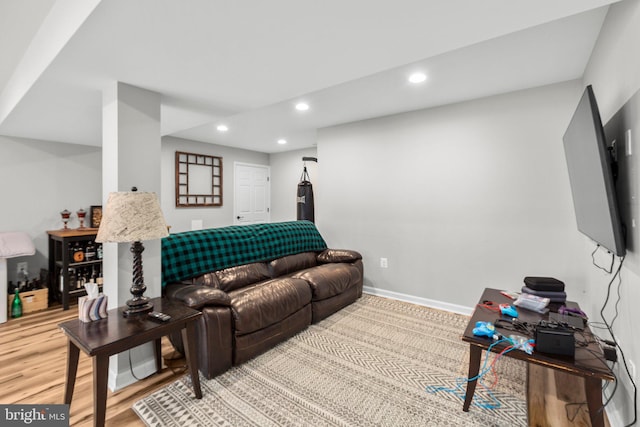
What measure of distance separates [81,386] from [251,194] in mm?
4338

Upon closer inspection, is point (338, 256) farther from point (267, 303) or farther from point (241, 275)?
point (267, 303)

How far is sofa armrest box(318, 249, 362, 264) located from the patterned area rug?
3.49 feet

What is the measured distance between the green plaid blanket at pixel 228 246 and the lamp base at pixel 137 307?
597 millimetres

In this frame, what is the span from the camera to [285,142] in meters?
5.29

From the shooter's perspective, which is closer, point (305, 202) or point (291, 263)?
point (291, 263)

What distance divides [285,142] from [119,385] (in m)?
Result: 4.19

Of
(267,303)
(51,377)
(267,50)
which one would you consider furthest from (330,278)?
(51,377)

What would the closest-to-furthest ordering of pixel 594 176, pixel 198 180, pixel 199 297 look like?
1. pixel 594 176
2. pixel 199 297
3. pixel 198 180

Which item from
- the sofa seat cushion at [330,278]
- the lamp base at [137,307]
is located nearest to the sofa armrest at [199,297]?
the lamp base at [137,307]

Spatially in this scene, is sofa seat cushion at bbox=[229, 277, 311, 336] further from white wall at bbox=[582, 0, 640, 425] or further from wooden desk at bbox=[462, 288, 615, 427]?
white wall at bbox=[582, 0, 640, 425]

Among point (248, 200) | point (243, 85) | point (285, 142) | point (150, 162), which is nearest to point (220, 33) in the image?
point (243, 85)

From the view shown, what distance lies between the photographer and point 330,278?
3145mm

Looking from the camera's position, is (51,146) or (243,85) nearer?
(243,85)

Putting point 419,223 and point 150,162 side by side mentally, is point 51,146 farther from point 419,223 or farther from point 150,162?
point 419,223
